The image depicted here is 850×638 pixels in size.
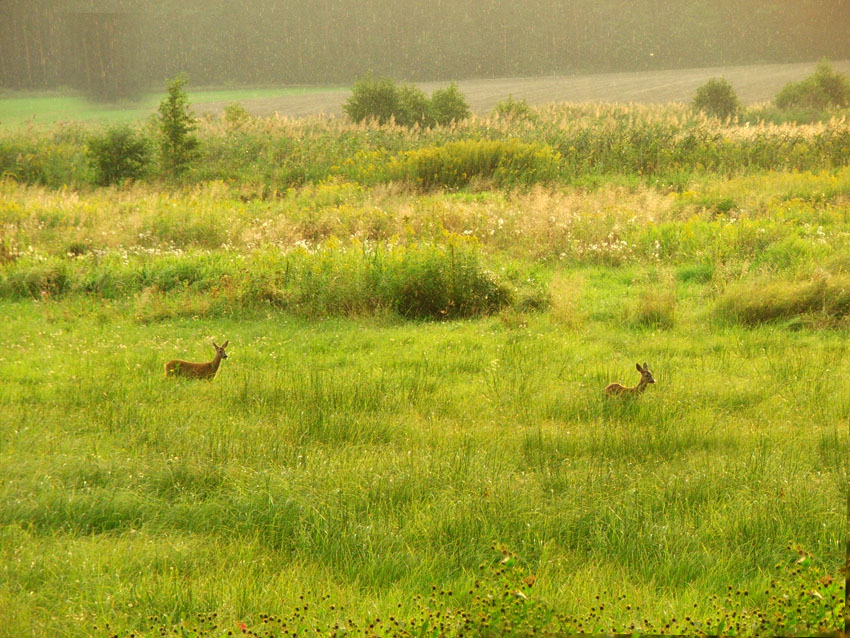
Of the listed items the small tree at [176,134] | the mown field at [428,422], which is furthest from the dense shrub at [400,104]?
the mown field at [428,422]

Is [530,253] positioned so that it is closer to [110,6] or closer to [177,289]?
[177,289]

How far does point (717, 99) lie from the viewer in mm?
37469

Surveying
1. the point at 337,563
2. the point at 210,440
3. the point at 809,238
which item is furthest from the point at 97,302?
the point at 809,238

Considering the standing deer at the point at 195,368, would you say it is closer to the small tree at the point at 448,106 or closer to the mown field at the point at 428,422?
the mown field at the point at 428,422

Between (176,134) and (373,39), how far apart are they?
290 inches

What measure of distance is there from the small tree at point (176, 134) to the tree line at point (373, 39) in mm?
749

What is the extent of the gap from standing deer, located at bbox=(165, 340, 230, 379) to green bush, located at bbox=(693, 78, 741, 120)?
116 feet

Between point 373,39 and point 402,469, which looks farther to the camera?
point 373,39

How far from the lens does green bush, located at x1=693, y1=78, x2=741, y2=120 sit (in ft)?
123

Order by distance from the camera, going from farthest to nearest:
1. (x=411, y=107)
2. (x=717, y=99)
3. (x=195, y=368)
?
(x=717, y=99)
(x=411, y=107)
(x=195, y=368)

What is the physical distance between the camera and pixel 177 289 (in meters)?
10.8

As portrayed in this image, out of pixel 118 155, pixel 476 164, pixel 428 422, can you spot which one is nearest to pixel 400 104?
pixel 476 164

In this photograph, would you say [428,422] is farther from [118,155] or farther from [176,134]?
[118,155]

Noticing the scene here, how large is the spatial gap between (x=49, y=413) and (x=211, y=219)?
338 inches
